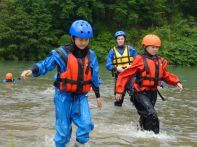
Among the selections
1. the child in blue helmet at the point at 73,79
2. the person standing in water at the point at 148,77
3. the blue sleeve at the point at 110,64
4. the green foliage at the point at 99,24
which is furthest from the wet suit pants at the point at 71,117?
the green foliage at the point at 99,24

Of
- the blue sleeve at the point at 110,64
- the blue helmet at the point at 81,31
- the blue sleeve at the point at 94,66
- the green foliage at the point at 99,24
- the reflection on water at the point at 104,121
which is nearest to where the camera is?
the blue helmet at the point at 81,31

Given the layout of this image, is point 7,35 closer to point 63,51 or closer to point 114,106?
point 114,106

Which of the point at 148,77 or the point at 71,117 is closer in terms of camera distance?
the point at 71,117

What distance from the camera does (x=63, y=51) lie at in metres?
6.55

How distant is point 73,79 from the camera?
21.4 feet

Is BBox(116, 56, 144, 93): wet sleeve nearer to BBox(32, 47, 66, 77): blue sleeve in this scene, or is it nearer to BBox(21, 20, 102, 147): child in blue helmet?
BBox(21, 20, 102, 147): child in blue helmet

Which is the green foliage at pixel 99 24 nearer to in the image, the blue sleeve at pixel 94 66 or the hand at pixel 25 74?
the blue sleeve at pixel 94 66

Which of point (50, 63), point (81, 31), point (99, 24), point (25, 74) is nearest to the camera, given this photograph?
point (25, 74)

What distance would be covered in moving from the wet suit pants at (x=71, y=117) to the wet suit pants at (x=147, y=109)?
2003mm

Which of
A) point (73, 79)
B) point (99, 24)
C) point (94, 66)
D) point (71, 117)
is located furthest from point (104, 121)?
point (99, 24)

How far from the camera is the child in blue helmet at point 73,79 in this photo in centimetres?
646

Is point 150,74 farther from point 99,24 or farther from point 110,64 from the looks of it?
point 99,24

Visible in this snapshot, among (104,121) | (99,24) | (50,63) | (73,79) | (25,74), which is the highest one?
(50,63)

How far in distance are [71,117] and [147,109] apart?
6.95 ft
